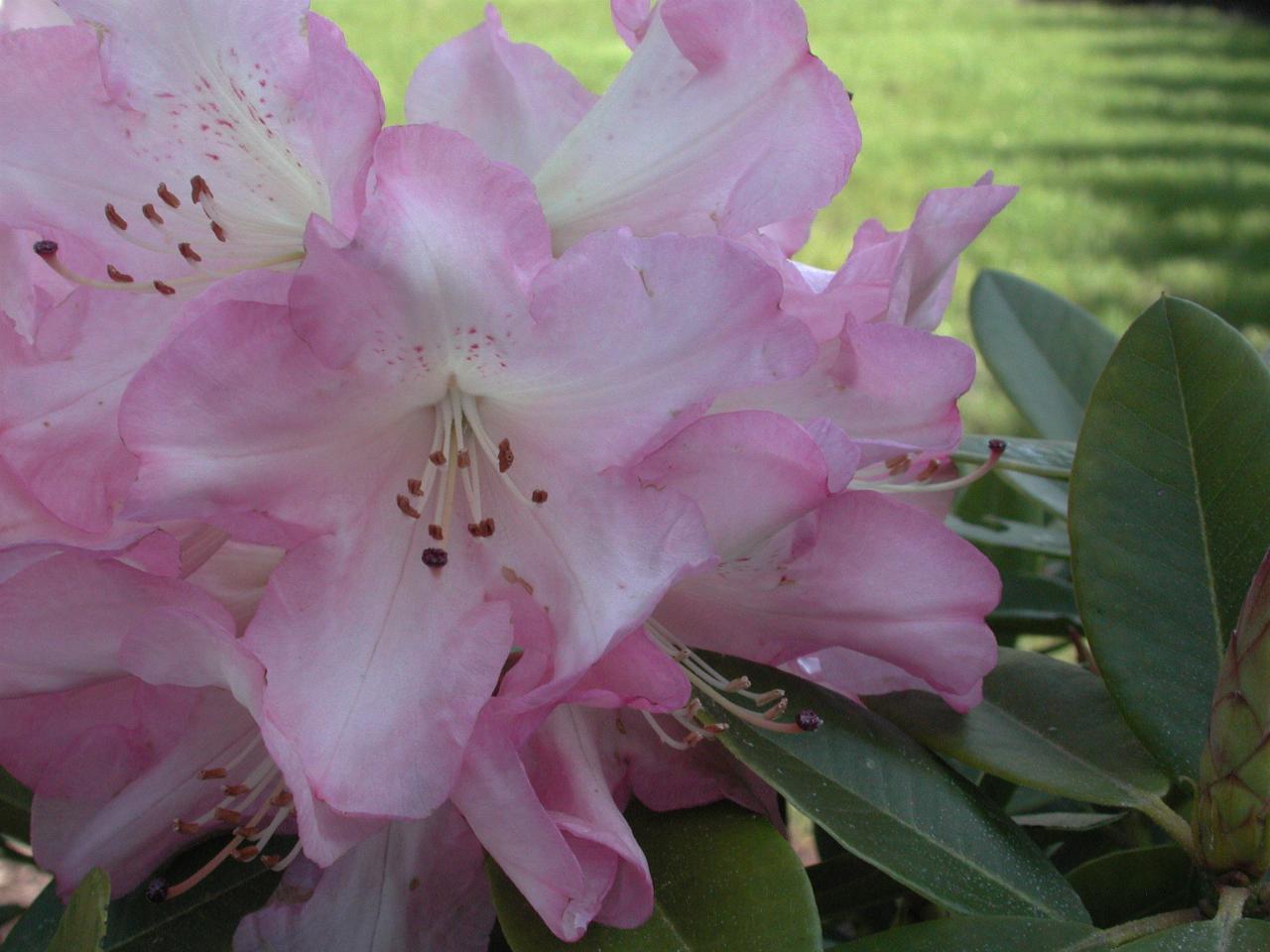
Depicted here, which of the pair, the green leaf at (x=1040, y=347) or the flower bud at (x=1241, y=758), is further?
the green leaf at (x=1040, y=347)

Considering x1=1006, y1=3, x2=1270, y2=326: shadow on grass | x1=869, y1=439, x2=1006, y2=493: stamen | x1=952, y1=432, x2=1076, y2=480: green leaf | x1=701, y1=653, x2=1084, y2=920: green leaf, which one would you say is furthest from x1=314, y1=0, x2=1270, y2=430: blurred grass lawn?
x1=701, y1=653, x2=1084, y2=920: green leaf

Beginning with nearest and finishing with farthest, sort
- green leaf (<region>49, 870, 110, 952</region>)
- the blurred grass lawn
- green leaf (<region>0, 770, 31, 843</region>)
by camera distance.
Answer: green leaf (<region>49, 870, 110, 952</region>) < green leaf (<region>0, 770, 31, 843</region>) < the blurred grass lawn

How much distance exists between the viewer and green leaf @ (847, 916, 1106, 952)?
59 cm

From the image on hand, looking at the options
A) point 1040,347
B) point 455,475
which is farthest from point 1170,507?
point 1040,347

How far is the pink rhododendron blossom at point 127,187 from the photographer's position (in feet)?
1.94

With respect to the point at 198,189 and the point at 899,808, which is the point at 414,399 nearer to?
the point at 198,189

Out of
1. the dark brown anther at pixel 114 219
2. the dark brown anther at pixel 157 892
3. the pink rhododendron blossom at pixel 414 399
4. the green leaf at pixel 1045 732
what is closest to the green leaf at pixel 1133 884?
the green leaf at pixel 1045 732

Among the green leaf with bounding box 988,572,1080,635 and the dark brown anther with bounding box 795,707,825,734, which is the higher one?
the dark brown anther with bounding box 795,707,825,734

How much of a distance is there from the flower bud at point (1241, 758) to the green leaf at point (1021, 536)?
1.05 ft

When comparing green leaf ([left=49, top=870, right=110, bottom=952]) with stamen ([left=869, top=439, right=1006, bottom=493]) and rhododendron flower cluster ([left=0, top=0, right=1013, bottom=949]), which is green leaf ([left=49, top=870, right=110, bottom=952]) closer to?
rhododendron flower cluster ([left=0, top=0, right=1013, bottom=949])

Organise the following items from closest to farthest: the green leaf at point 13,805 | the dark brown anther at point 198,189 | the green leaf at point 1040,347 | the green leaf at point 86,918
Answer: the green leaf at point 86,918 < the dark brown anther at point 198,189 < the green leaf at point 13,805 < the green leaf at point 1040,347

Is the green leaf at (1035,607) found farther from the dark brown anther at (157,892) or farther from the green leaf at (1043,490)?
the dark brown anther at (157,892)

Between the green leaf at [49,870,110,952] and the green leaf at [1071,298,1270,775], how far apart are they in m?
0.43

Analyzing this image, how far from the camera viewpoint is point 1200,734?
0.67 m
